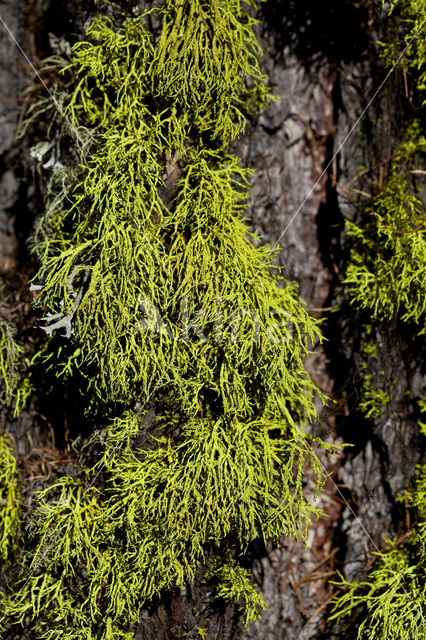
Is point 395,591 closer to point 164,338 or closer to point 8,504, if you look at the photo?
point 164,338

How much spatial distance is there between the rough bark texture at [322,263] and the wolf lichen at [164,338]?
0.19 m

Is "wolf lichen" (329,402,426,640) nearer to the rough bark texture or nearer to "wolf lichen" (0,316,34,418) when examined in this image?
the rough bark texture

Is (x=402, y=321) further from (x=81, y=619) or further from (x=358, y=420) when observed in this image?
(x=81, y=619)

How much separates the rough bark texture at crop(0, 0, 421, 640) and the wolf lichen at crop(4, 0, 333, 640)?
0.19 m

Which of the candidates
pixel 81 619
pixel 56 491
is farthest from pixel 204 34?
pixel 81 619

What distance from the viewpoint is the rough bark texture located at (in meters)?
1.80

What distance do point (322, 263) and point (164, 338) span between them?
25.9 inches

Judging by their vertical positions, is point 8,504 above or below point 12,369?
below

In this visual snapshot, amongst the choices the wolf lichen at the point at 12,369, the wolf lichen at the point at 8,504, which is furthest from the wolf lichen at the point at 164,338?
the wolf lichen at the point at 12,369

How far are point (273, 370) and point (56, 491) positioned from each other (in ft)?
2.68

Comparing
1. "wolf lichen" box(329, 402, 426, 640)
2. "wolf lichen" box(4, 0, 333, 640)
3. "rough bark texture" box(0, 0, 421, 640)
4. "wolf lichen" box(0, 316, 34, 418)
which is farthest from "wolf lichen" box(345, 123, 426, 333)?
"wolf lichen" box(0, 316, 34, 418)

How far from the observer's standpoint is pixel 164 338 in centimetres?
156

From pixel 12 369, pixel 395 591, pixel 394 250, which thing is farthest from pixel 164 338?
pixel 395 591

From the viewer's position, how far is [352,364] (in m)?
1.84
